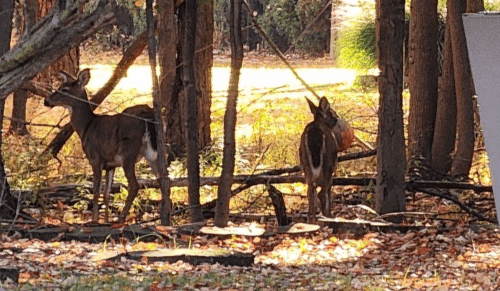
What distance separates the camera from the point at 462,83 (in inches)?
489

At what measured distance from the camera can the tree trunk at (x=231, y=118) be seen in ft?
31.6

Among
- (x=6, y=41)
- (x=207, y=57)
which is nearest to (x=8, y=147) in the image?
(x=207, y=57)

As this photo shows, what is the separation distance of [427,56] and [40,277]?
283 inches

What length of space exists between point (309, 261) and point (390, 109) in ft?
6.84

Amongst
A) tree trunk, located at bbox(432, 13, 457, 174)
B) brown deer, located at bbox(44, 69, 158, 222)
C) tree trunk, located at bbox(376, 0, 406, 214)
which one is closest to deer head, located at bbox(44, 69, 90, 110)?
brown deer, located at bbox(44, 69, 158, 222)

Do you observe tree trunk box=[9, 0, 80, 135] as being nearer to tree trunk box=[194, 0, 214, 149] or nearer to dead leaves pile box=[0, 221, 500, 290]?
tree trunk box=[194, 0, 214, 149]

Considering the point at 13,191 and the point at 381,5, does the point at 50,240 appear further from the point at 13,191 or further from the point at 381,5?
the point at 381,5

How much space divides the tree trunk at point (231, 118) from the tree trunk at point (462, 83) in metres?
3.52

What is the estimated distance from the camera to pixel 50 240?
9.30 m

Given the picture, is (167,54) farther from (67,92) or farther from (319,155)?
(319,155)

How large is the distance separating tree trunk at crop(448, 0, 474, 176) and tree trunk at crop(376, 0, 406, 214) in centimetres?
228

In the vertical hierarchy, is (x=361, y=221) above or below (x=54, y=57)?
below

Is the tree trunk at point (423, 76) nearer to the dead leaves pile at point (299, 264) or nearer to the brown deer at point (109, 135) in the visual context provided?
the dead leaves pile at point (299, 264)

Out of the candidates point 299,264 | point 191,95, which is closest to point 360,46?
point 191,95
